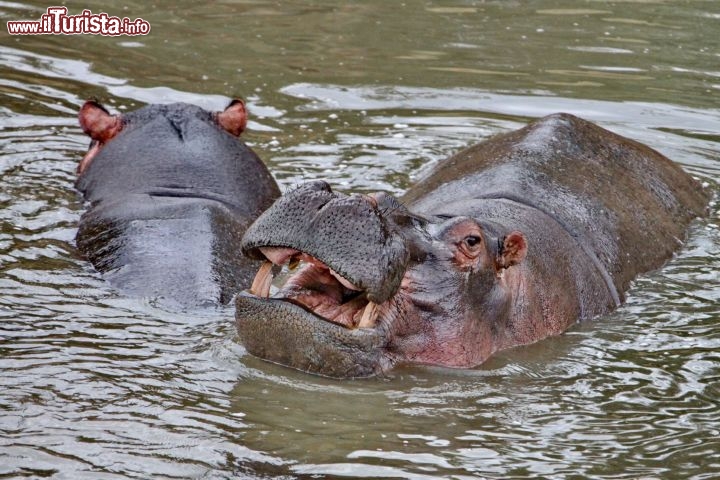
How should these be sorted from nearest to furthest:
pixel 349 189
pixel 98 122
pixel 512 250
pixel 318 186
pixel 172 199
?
pixel 318 186
pixel 512 250
pixel 172 199
pixel 98 122
pixel 349 189

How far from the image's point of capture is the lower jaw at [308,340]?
5582mm

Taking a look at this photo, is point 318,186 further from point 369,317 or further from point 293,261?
point 369,317

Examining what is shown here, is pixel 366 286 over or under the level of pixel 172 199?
over

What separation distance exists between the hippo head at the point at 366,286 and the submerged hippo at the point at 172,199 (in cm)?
86

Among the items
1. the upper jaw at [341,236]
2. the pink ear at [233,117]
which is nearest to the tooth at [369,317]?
the upper jaw at [341,236]

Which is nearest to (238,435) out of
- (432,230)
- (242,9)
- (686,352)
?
(432,230)

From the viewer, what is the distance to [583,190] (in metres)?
7.42

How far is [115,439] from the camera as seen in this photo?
501cm

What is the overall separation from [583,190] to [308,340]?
2.43 m

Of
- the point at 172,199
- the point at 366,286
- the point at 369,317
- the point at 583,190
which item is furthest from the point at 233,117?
the point at 366,286

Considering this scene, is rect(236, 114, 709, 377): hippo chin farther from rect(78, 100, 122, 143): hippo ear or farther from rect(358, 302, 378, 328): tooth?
rect(78, 100, 122, 143): hippo ear

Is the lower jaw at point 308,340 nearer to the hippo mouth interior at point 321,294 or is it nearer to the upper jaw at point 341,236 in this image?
the hippo mouth interior at point 321,294

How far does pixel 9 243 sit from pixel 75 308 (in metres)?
1.08

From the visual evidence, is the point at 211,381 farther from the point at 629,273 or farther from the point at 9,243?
the point at 629,273
